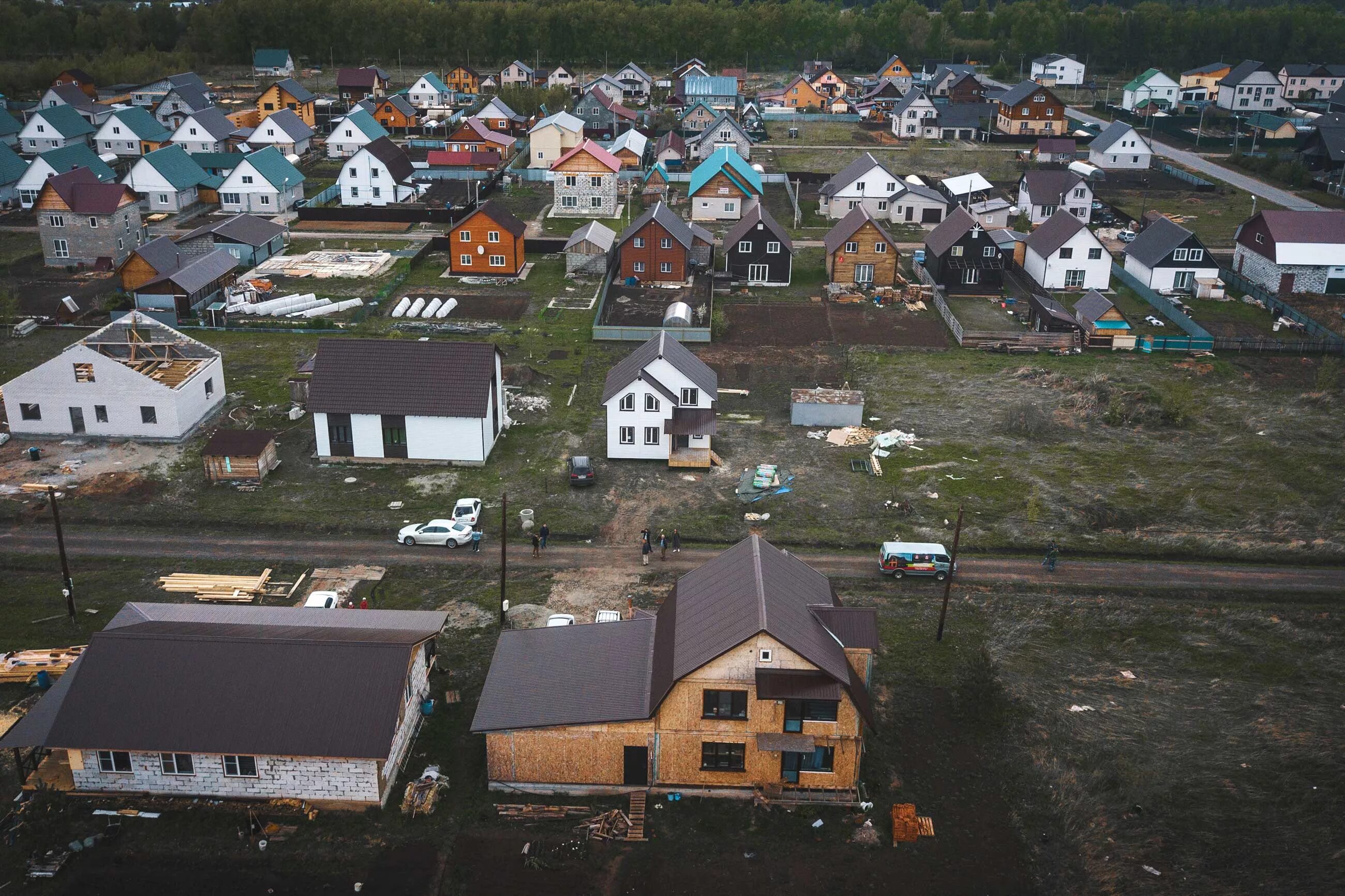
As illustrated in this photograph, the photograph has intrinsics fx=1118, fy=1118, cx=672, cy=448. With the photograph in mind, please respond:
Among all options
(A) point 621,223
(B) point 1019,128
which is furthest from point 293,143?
(B) point 1019,128

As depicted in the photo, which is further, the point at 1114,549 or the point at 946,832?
the point at 1114,549

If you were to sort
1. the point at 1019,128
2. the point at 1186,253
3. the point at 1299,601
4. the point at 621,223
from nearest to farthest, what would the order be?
1. the point at 1299,601
2. the point at 1186,253
3. the point at 621,223
4. the point at 1019,128

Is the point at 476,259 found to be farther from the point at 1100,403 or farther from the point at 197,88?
the point at 197,88

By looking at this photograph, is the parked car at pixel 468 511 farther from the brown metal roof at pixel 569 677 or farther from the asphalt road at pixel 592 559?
the brown metal roof at pixel 569 677

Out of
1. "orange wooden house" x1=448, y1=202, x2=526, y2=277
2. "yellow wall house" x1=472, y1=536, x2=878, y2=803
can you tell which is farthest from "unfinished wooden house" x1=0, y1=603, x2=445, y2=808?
"orange wooden house" x1=448, y1=202, x2=526, y2=277

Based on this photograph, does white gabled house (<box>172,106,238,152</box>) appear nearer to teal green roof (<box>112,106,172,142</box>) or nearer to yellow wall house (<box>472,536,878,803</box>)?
teal green roof (<box>112,106,172,142</box>)

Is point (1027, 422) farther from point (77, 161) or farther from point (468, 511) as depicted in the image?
point (77, 161)
